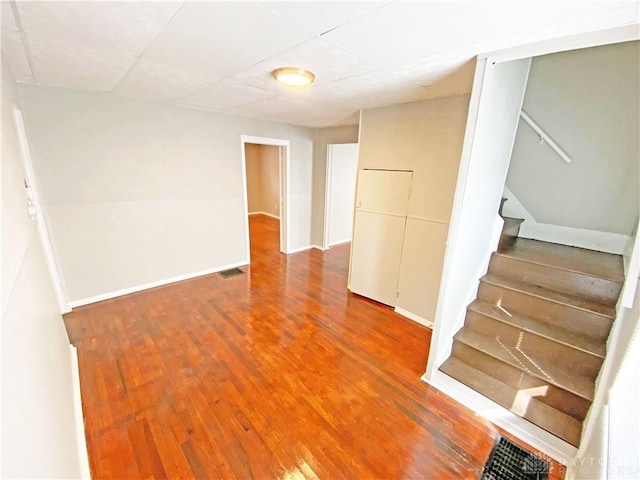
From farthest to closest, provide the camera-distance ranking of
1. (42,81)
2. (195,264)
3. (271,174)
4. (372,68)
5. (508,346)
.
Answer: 1. (271,174)
2. (195,264)
3. (42,81)
4. (508,346)
5. (372,68)

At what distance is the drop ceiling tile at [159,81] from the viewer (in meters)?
2.06

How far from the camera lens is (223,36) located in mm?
1465

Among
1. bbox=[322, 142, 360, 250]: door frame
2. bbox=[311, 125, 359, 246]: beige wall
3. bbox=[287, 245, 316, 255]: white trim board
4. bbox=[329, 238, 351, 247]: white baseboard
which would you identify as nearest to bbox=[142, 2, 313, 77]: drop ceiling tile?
bbox=[311, 125, 359, 246]: beige wall

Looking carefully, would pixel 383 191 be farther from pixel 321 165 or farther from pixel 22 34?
pixel 22 34

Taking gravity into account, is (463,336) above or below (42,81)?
below

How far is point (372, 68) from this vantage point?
187 centimetres

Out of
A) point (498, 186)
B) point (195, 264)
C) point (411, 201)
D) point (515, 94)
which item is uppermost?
point (515, 94)

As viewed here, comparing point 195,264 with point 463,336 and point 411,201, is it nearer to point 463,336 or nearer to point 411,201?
point 411,201

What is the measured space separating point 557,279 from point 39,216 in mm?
4637

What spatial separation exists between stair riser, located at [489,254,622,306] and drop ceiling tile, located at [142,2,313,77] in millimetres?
2433

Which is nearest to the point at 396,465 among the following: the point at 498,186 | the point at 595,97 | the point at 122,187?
the point at 498,186

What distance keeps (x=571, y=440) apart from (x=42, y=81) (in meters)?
5.00

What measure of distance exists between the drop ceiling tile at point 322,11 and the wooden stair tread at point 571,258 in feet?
7.54

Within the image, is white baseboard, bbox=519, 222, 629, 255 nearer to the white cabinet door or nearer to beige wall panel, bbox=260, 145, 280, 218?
the white cabinet door
